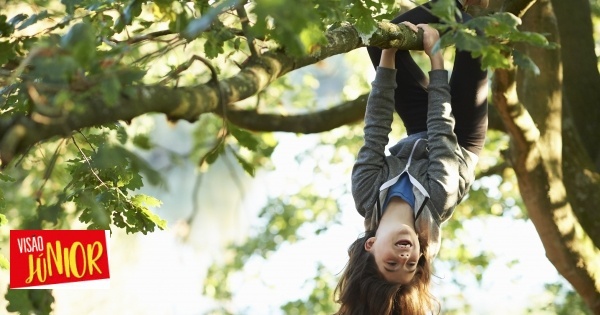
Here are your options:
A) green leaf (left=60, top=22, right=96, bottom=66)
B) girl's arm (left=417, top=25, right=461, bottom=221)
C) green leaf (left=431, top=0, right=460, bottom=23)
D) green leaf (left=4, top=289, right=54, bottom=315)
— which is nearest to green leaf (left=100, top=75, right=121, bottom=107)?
green leaf (left=60, top=22, right=96, bottom=66)

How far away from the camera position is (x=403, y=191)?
152 inches

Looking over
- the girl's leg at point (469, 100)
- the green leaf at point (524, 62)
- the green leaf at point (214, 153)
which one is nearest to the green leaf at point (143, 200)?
the green leaf at point (214, 153)

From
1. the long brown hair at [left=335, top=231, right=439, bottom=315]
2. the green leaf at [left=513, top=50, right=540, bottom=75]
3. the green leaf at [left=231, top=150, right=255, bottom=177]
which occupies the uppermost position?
the green leaf at [left=513, top=50, right=540, bottom=75]

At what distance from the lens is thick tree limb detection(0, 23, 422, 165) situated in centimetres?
212

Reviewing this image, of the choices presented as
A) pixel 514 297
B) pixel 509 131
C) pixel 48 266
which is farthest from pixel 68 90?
pixel 514 297

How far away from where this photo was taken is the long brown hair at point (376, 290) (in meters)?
3.89

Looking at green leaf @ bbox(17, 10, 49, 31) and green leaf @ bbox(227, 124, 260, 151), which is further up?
green leaf @ bbox(17, 10, 49, 31)

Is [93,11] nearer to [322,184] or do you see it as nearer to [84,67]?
[84,67]

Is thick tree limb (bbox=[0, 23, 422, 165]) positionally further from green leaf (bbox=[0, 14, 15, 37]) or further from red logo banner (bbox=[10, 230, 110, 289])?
red logo banner (bbox=[10, 230, 110, 289])

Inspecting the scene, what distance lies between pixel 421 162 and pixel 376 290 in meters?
0.55

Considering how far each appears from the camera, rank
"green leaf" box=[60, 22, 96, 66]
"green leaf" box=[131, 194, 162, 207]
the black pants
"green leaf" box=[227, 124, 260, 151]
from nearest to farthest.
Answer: "green leaf" box=[60, 22, 96, 66] → "green leaf" box=[227, 124, 260, 151] → "green leaf" box=[131, 194, 162, 207] → the black pants

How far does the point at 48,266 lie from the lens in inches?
148

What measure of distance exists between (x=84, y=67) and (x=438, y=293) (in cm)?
764

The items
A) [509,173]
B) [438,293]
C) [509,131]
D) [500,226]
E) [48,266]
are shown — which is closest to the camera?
[48,266]
